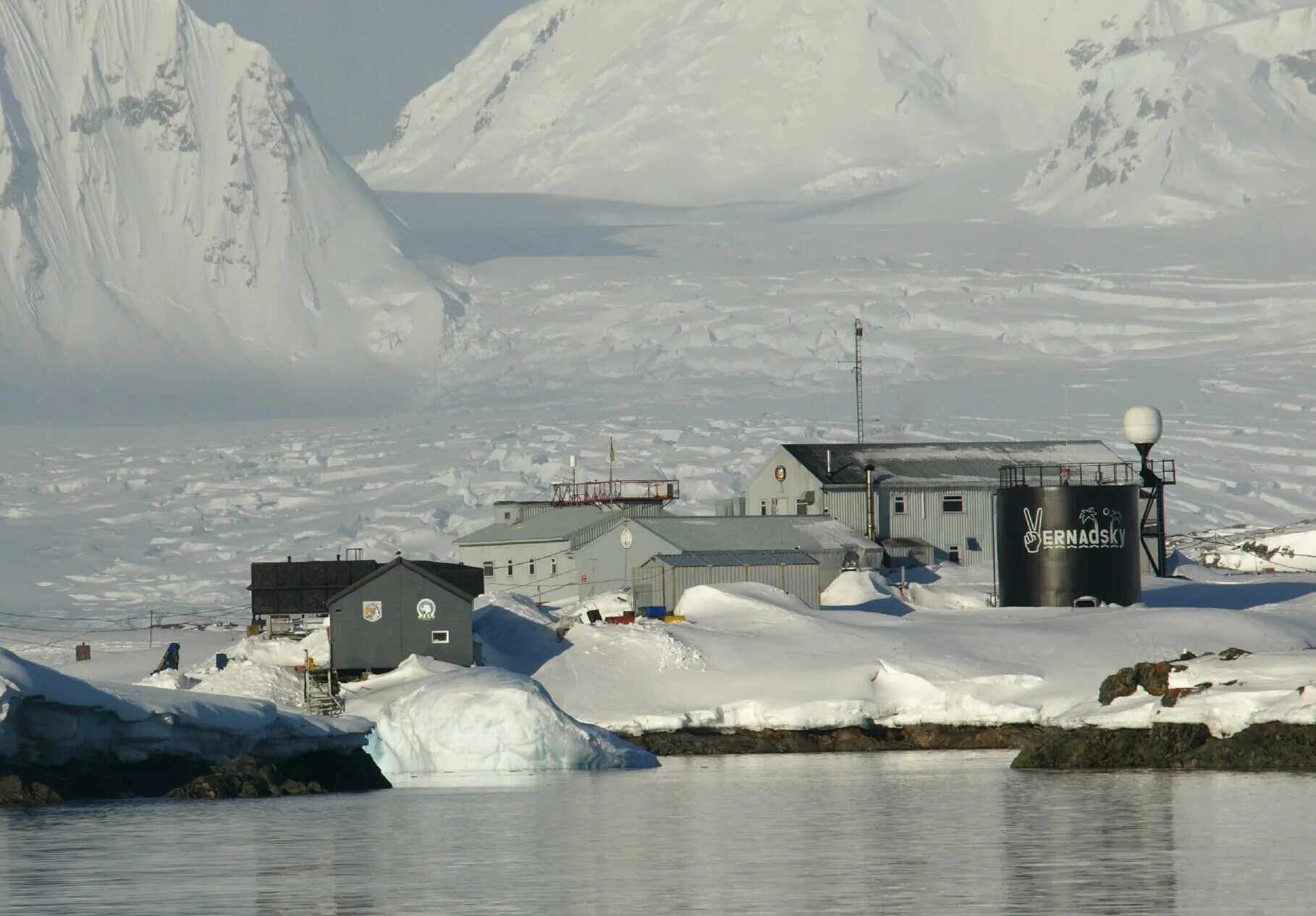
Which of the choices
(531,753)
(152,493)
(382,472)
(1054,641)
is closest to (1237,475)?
(382,472)

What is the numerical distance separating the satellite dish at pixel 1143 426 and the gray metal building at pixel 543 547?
15.1m

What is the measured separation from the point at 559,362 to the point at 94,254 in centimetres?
3687

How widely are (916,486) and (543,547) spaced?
41.8ft

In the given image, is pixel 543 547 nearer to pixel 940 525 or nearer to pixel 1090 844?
pixel 940 525

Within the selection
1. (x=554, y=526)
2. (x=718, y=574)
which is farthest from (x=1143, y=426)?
(x=554, y=526)

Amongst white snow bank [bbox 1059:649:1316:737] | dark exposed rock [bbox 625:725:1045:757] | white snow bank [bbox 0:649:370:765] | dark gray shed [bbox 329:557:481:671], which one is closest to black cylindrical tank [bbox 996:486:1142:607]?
dark exposed rock [bbox 625:725:1045:757]

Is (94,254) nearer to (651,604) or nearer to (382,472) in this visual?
(382,472)

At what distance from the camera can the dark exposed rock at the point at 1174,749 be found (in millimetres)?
39344

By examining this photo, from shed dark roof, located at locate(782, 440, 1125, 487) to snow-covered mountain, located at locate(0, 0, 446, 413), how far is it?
282ft

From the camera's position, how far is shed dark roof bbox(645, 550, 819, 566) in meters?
65.6

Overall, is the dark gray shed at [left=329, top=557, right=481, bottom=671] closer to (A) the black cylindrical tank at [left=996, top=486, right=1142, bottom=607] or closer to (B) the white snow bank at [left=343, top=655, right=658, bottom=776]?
(B) the white snow bank at [left=343, top=655, right=658, bottom=776]

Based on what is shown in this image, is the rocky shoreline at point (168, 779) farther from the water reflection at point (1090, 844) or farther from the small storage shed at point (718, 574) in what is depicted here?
the small storage shed at point (718, 574)

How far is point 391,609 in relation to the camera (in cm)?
5503

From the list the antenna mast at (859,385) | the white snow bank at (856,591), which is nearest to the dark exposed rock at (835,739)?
the white snow bank at (856,591)
